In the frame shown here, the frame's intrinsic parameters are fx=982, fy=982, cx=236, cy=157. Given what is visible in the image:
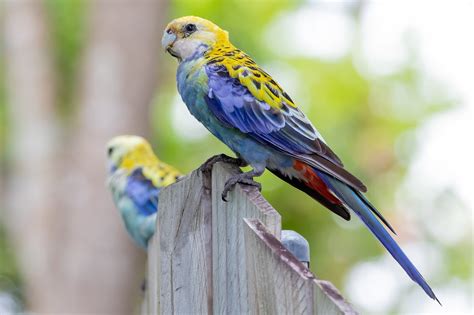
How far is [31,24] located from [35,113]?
1.03 meters

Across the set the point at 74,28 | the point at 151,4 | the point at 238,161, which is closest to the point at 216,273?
the point at 238,161

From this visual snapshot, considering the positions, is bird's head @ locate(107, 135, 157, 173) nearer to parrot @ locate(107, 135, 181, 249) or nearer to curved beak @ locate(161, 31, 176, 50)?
parrot @ locate(107, 135, 181, 249)

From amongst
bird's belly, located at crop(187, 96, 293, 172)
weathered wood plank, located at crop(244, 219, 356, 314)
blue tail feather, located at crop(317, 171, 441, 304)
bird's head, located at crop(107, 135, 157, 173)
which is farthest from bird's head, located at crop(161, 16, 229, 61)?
weathered wood plank, located at crop(244, 219, 356, 314)

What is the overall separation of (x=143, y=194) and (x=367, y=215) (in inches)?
82.1

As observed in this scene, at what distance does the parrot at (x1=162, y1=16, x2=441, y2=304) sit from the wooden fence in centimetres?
62

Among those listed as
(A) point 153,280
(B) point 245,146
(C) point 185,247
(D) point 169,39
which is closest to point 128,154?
(D) point 169,39

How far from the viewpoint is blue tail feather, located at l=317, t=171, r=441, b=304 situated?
2.97 m

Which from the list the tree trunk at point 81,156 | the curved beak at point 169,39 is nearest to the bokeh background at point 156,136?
the tree trunk at point 81,156

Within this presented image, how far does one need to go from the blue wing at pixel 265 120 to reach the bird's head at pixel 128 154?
1.87 meters

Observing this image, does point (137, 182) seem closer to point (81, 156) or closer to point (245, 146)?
point (245, 146)

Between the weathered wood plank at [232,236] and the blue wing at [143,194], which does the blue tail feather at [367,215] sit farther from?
the blue wing at [143,194]

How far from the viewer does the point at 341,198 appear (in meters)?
3.51

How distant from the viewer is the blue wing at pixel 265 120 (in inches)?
144

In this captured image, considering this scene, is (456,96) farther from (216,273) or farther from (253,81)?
(216,273)
